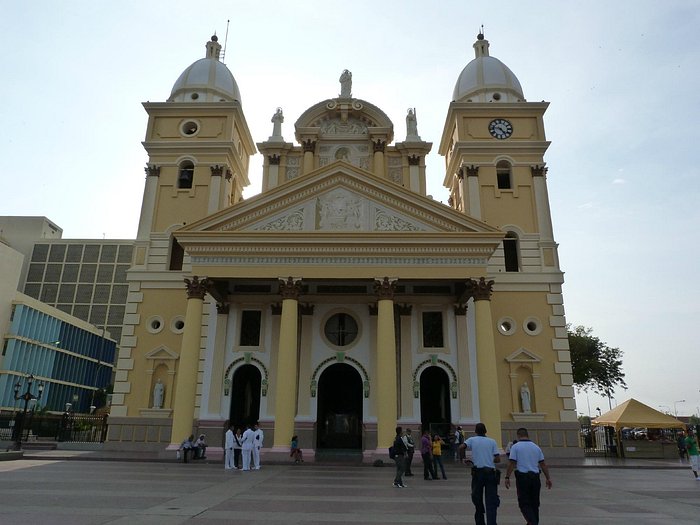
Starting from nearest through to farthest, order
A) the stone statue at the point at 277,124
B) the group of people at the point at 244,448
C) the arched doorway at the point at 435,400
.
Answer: the group of people at the point at 244,448 < the arched doorway at the point at 435,400 < the stone statue at the point at 277,124

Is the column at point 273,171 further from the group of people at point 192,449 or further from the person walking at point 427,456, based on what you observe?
the person walking at point 427,456

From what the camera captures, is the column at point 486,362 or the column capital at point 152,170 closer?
the column at point 486,362

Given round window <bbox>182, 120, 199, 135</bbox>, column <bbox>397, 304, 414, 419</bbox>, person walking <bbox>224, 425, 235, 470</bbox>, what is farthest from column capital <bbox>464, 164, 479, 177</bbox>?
person walking <bbox>224, 425, 235, 470</bbox>

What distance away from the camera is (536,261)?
96.1 ft

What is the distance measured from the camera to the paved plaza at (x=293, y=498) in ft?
29.7

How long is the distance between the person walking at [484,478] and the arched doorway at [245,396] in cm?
1944

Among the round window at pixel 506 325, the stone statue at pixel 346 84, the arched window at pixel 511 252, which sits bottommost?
the round window at pixel 506 325

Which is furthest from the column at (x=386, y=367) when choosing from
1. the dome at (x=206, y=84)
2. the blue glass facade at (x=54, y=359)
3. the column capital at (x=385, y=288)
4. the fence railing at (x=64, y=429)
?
the blue glass facade at (x=54, y=359)

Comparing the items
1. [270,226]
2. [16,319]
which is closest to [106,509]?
[270,226]

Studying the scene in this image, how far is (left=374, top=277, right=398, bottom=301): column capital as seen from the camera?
23953 mm

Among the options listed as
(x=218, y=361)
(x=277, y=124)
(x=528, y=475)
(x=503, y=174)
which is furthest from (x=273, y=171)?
(x=528, y=475)

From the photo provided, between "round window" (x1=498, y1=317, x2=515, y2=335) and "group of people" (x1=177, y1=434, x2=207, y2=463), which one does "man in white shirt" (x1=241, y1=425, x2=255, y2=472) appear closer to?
"group of people" (x1=177, y1=434, x2=207, y2=463)

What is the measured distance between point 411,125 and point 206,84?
533 inches

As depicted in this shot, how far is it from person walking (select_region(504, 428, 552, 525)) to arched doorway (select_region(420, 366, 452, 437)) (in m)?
18.7
